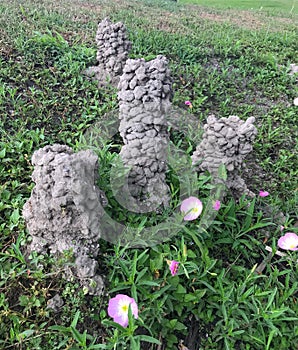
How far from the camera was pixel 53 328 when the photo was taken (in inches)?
60.9

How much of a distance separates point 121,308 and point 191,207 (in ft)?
2.21

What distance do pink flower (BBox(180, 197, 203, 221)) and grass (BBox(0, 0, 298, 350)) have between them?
7 cm

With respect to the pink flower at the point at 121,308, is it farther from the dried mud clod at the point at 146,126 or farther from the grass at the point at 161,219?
the dried mud clod at the point at 146,126

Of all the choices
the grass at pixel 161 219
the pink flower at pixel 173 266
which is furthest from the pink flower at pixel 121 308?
the pink flower at pixel 173 266

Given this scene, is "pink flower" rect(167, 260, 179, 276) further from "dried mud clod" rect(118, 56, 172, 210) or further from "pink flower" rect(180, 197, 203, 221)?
"dried mud clod" rect(118, 56, 172, 210)

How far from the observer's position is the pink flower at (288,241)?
2.10 m

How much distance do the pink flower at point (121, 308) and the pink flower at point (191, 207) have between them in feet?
1.80

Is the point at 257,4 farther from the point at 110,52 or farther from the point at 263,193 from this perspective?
the point at 263,193

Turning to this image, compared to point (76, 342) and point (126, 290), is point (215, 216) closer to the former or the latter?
point (126, 290)

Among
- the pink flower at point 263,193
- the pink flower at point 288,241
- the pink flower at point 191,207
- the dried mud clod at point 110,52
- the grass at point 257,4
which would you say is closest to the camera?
the pink flower at point 191,207

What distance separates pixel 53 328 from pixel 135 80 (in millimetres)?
1314

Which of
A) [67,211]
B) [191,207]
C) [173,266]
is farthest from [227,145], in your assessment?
[67,211]

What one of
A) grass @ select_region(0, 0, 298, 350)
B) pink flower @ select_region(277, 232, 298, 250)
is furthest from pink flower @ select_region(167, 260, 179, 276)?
pink flower @ select_region(277, 232, 298, 250)

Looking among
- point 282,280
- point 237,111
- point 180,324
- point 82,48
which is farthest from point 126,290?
point 82,48
